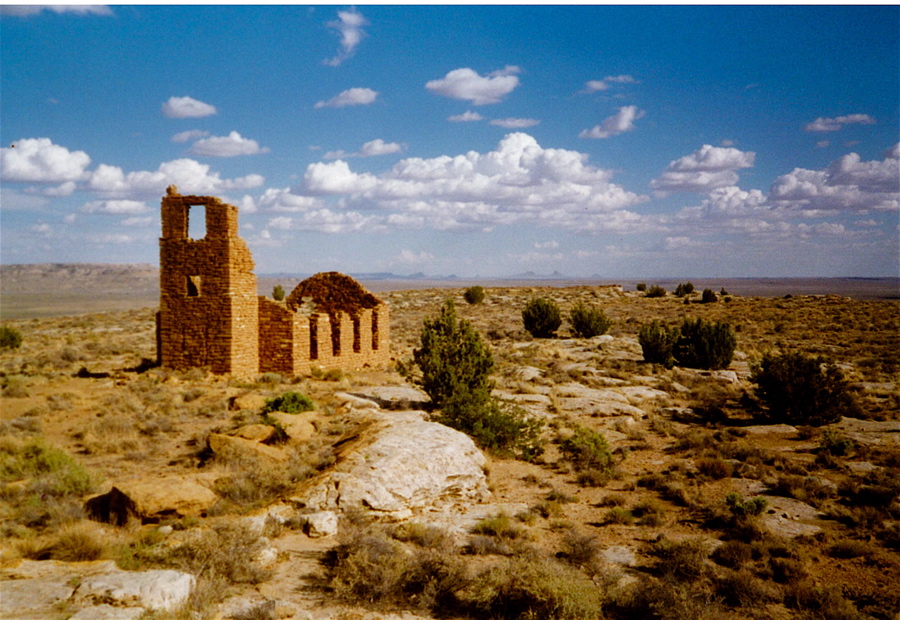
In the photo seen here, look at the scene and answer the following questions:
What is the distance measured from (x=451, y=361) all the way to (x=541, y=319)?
1827 centimetres

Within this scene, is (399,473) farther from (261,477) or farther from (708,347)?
(708,347)

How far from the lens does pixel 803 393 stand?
1411 cm

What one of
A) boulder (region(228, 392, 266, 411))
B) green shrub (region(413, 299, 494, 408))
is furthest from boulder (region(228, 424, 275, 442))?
green shrub (region(413, 299, 494, 408))

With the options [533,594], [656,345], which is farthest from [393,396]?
[656,345]

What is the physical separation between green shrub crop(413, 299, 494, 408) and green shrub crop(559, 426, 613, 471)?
2.43 meters

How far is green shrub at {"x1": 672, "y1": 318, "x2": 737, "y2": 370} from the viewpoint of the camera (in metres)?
22.2

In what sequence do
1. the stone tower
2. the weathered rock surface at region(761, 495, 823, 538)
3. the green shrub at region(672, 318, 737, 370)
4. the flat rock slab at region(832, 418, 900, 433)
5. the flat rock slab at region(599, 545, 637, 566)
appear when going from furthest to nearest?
1. the green shrub at region(672, 318, 737, 370)
2. the stone tower
3. the flat rock slab at region(832, 418, 900, 433)
4. the weathered rock surface at region(761, 495, 823, 538)
5. the flat rock slab at region(599, 545, 637, 566)

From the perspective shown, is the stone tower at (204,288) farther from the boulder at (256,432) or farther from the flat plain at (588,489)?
the boulder at (256,432)

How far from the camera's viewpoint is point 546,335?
1243 inches

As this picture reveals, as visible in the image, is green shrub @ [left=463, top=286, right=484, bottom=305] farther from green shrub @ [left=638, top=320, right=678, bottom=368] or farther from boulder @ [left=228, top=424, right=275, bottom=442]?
boulder @ [left=228, top=424, right=275, bottom=442]

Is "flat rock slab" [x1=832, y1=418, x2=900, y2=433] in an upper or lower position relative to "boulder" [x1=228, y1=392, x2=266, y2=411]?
lower

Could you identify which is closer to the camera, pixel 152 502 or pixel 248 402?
pixel 152 502

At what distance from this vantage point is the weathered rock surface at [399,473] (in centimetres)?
798

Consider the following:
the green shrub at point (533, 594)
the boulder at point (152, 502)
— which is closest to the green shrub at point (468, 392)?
the boulder at point (152, 502)
